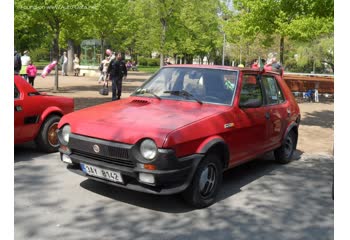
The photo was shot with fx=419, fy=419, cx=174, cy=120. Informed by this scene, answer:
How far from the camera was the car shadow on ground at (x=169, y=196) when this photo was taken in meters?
5.17

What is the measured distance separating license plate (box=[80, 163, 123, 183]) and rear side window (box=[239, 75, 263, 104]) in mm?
2188

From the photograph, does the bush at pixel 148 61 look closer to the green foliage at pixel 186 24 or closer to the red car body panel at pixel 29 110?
the green foliage at pixel 186 24

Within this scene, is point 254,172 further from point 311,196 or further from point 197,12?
point 197,12

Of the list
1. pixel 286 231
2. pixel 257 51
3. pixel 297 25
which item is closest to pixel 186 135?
pixel 286 231

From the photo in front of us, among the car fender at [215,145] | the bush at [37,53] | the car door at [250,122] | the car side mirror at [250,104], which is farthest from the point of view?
the bush at [37,53]

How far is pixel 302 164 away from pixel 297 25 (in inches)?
450

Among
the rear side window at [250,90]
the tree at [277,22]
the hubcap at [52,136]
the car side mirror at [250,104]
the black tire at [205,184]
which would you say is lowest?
the black tire at [205,184]

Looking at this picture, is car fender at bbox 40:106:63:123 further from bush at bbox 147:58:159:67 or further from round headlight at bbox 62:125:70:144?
bush at bbox 147:58:159:67

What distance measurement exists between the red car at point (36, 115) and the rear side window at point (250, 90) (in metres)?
3.52

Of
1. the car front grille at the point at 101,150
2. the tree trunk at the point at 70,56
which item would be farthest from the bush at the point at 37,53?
the car front grille at the point at 101,150

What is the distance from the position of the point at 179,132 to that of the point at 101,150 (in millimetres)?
948

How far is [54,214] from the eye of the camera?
4.76 metres

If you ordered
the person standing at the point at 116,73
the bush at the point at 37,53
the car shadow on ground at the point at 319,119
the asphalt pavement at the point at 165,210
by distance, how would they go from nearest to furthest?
the asphalt pavement at the point at 165,210 < the car shadow on ground at the point at 319,119 < the person standing at the point at 116,73 < the bush at the point at 37,53

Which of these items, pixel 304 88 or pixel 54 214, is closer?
pixel 54 214
